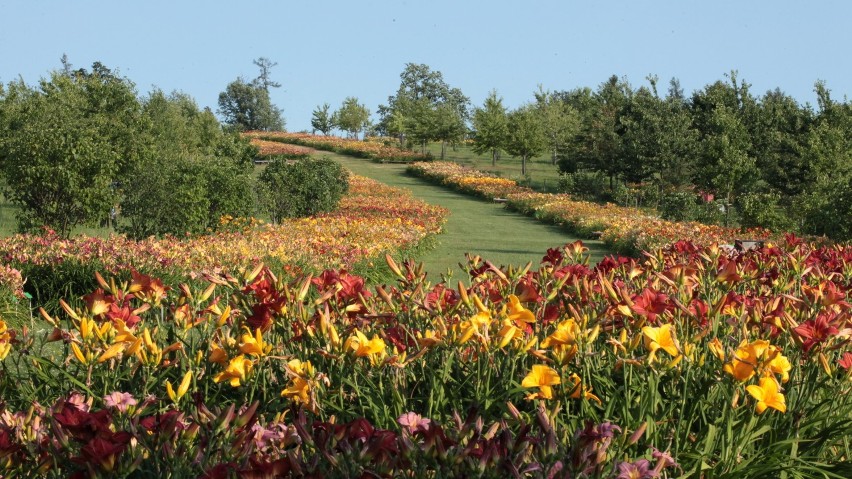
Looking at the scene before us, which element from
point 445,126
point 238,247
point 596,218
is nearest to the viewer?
point 238,247

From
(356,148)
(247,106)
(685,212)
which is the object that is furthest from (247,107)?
Answer: (685,212)

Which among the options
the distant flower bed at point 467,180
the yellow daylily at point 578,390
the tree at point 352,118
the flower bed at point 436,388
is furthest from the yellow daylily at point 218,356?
the tree at point 352,118

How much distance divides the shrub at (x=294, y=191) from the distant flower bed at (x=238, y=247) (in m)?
1.53

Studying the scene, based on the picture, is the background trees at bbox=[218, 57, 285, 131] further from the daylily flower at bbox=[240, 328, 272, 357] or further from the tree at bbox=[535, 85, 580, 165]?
the daylily flower at bbox=[240, 328, 272, 357]

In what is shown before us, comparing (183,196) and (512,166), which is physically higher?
(183,196)

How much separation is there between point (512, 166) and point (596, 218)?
25360 millimetres

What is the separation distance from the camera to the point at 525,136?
40.2m

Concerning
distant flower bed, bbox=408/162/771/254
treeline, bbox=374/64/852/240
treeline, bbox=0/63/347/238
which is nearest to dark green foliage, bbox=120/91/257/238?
treeline, bbox=0/63/347/238

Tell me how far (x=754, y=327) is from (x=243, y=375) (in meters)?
2.12

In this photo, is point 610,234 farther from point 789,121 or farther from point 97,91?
point 789,121

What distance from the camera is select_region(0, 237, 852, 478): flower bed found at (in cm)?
222

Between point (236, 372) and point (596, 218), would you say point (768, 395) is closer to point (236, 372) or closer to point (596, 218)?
point (236, 372)

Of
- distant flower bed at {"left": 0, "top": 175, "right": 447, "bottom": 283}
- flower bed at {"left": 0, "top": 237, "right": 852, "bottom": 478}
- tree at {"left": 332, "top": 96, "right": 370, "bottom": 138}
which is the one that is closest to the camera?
flower bed at {"left": 0, "top": 237, "right": 852, "bottom": 478}

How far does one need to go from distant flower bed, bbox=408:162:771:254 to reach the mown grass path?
40cm
